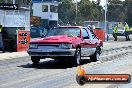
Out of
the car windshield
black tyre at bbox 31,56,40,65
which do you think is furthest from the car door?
black tyre at bbox 31,56,40,65

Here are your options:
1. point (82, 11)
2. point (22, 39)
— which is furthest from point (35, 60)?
point (82, 11)

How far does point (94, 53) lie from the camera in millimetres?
17047

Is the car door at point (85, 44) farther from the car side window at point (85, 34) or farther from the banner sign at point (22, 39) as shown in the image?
the banner sign at point (22, 39)

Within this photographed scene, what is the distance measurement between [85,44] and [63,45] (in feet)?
5.53

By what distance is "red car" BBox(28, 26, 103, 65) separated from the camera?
1410cm

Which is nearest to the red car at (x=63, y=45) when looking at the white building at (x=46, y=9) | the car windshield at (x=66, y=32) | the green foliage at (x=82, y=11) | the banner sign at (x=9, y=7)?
the car windshield at (x=66, y=32)

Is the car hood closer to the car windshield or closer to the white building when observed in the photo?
the car windshield

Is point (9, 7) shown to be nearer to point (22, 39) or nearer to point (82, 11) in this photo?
point (22, 39)

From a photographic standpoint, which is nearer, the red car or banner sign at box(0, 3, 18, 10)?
the red car

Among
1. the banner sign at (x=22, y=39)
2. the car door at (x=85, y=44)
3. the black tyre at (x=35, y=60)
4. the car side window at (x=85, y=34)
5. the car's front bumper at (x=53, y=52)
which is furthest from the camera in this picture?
the banner sign at (x=22, y=39)

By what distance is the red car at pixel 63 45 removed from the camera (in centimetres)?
1410

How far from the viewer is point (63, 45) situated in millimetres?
14086

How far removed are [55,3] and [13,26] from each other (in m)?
50.0

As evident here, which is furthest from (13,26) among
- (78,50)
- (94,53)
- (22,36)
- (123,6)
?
(123,6)
